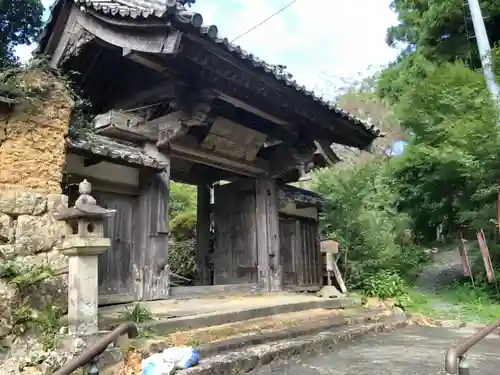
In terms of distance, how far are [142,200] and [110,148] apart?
1.23m

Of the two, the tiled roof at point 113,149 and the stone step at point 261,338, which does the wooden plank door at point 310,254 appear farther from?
the tiled roof at point 113,149

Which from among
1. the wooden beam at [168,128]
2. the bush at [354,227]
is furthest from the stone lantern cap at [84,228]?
the bush at [354,227]

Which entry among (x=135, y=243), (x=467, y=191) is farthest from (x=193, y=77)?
(x=467, y=191)

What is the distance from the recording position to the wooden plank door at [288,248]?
405 inches

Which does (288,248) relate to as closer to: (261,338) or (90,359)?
(261,338)

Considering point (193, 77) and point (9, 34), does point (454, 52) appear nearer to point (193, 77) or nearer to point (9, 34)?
point (193, 77)

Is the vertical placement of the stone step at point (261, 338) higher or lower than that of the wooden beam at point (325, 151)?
lower

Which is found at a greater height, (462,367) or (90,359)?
(90,359)

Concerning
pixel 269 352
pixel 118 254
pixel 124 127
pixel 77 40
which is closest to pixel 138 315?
pixel 269 352

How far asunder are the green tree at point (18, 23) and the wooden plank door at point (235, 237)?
542cm

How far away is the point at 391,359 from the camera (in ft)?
18.3

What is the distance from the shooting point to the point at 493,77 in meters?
10.6

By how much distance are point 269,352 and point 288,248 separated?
5561 mm

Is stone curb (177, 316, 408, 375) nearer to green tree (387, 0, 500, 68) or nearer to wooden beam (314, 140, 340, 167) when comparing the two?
wooden beam (314, 140, 340, 167)
